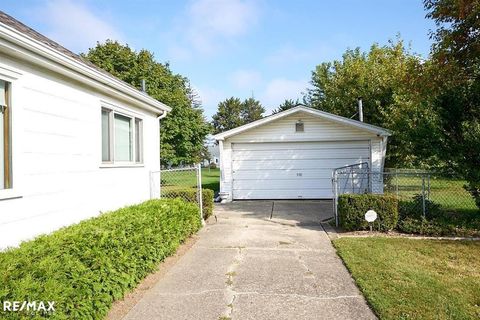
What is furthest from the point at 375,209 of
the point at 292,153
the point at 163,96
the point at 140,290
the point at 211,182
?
the point at 163,96

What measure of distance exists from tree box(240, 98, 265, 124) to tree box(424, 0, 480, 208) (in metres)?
62.8

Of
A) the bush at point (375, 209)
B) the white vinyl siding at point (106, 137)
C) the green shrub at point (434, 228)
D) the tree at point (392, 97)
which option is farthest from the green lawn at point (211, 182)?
the green shrub at point (434, 228)

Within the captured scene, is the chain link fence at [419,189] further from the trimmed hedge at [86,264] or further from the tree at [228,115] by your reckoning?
the tree at [228,115]

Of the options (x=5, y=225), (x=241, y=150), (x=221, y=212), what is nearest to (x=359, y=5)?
(x=241, y=150)

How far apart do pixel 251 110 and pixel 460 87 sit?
218 ft

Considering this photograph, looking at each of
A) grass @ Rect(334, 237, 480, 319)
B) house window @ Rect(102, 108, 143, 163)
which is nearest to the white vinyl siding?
house window @ Rect(102, 108, 143, 163)

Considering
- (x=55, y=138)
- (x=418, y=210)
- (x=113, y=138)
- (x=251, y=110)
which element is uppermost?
(x=251, y=110)

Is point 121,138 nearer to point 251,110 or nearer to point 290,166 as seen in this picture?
point 290,166

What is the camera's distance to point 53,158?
481 centimetres

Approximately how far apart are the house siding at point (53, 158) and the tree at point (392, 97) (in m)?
7.07

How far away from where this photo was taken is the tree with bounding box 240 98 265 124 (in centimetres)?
7225

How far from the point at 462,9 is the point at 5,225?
9.68 m

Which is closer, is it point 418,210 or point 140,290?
point 140,290

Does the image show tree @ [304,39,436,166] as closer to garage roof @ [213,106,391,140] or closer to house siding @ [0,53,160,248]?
garage roof @ [213,106,391,140]
